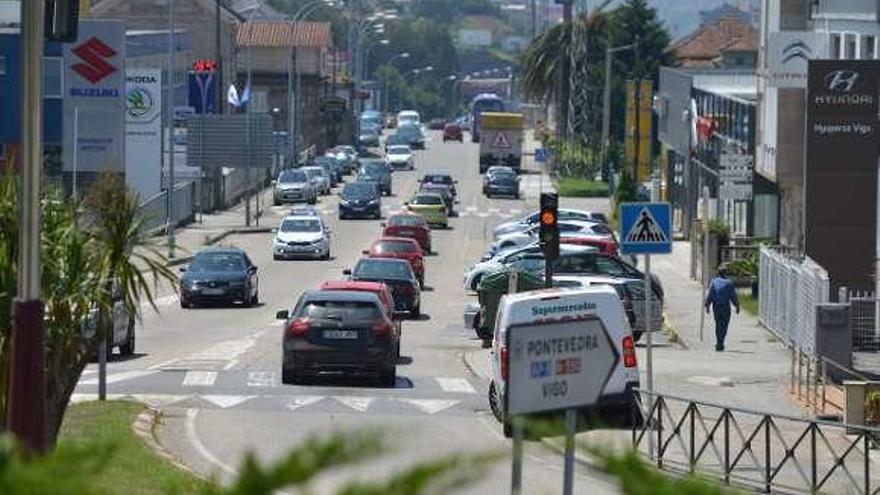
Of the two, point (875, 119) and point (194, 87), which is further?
point (194, 87)

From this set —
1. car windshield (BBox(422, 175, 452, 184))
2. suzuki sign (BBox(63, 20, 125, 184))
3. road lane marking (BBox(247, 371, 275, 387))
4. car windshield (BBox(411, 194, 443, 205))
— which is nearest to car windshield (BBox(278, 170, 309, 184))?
car windshield (BBox(422, 175, 452, 184))

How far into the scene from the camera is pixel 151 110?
71438mm

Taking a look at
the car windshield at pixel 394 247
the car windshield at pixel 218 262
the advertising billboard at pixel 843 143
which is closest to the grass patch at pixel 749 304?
the advertising billboard at pixel 843 143

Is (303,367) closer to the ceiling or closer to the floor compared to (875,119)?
closer to the floor

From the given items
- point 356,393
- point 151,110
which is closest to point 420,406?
point 356,393

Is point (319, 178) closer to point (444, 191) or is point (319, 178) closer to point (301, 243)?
point (444, 191)

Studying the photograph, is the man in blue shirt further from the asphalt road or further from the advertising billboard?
the asphalt road

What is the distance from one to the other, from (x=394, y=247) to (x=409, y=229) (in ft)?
35.8

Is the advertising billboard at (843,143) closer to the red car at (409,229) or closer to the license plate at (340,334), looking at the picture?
the license plate at (340,334)

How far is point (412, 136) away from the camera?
14475cm

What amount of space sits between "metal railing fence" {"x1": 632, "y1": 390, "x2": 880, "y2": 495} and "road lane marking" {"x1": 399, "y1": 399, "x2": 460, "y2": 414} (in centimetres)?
436

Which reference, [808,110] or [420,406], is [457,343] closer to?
[808,110]

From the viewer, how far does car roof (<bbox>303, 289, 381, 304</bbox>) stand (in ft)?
97.5

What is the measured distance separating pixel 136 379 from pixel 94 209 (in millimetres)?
10993
